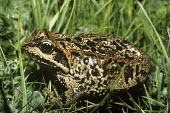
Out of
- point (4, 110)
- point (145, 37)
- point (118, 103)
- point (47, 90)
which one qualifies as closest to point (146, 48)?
point (145, 37)

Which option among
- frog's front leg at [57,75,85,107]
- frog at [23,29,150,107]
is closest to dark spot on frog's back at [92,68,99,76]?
frog at [23,29,150,107]

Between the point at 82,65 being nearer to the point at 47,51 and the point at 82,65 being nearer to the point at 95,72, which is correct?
the point at 95,72

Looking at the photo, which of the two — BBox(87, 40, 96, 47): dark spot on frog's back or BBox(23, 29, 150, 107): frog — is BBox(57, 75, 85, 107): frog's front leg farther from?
BBox(87, 40, 96, 47): dark spot on frog's back

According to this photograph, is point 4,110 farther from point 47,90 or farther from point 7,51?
point 7,51

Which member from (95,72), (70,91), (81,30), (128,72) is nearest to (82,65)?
(95,72)

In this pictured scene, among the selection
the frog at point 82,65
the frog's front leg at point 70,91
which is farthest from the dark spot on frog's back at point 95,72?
the frog's front leg at point 70,91

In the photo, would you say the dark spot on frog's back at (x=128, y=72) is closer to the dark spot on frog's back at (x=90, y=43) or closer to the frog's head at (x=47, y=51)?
the dark spot on frog's back at (x=90, y=43)
